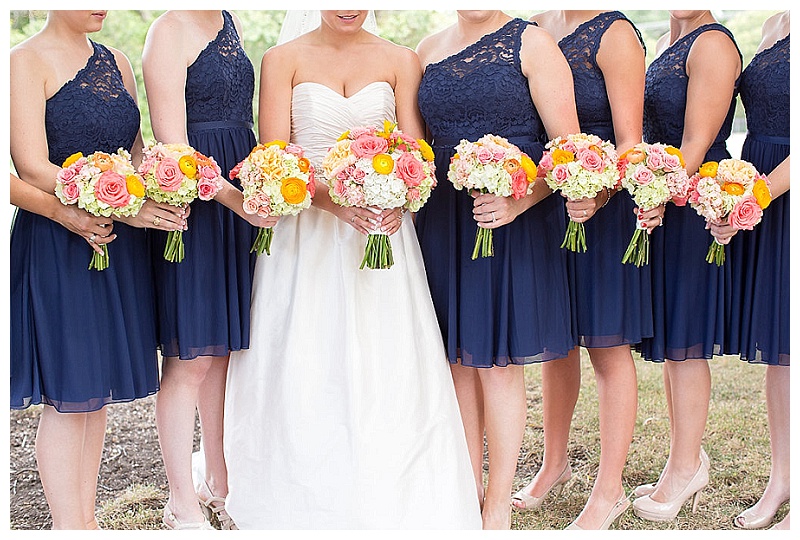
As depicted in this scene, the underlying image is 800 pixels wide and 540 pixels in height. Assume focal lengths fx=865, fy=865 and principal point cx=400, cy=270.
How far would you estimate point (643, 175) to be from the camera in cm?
315

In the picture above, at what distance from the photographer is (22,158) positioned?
9.72 ft

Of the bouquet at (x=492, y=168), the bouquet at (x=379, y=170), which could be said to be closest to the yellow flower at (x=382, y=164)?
the bouquet at (x=379, y=170)

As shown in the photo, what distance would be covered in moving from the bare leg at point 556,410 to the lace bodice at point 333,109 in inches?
56.7

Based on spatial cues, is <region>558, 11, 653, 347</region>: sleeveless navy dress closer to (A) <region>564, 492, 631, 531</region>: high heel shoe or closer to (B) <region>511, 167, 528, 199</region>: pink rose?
(B) <region>511, 167, 528, 199</region>: pink rose

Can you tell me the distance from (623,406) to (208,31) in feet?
7.47

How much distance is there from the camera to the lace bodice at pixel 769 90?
3416 mm

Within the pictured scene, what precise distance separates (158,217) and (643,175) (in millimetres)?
1752

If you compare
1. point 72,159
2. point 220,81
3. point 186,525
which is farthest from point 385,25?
point 186,525

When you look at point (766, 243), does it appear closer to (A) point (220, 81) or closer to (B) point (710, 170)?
(B) point (710, 170)

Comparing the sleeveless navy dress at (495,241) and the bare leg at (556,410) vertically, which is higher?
the sleeveless navy dress at (495,241)

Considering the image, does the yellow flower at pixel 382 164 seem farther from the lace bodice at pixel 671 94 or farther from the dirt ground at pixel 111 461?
the dirt ground at pixel 111 461

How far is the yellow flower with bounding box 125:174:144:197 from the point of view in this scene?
2.94 metres
